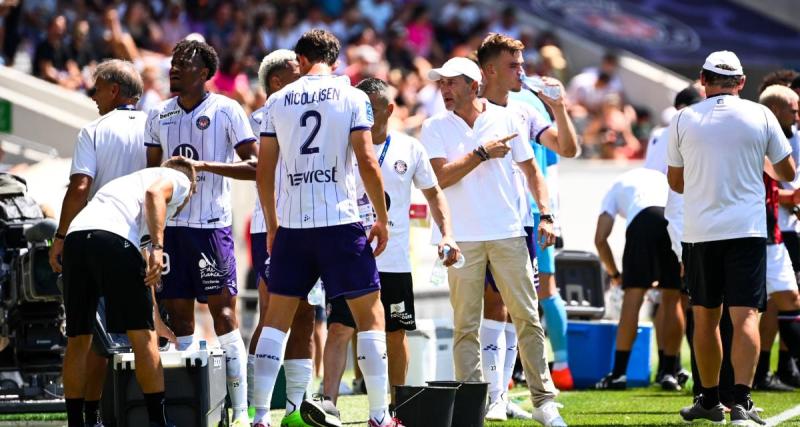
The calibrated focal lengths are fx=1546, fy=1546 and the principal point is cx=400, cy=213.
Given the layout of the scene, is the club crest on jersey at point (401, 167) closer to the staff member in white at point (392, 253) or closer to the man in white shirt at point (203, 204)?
the staff member in white at point (392, 253)

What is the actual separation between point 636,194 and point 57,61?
9388 mm

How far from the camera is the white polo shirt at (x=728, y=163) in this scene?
28.6 feet

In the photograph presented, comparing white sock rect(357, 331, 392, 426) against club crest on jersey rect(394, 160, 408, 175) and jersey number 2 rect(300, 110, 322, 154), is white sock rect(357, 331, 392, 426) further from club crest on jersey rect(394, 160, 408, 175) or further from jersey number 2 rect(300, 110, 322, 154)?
club crest on jersey rect(394, 160, 408, 175)

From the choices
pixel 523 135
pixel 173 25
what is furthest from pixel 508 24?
pixel 523 135

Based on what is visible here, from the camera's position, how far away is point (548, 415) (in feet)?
28.6

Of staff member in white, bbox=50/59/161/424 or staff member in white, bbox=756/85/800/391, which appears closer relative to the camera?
staff member in white, bbox=50/59/161/424

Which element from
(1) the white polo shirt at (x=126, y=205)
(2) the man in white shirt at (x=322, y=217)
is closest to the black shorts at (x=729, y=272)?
(2) the man in white shirt at (x=322, y=217)

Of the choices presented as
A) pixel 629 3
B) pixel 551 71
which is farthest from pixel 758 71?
pixel 551 71

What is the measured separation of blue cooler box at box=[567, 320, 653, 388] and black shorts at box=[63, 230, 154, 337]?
481cm

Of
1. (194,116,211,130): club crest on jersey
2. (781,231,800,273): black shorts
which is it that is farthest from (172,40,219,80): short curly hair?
(781,231,800,273): black shorts

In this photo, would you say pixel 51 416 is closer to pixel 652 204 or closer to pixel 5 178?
pixel 5 178

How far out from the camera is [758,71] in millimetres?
24781

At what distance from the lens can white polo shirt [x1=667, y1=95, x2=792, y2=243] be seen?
871cm

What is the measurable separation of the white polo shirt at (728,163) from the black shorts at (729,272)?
2.6 inches
